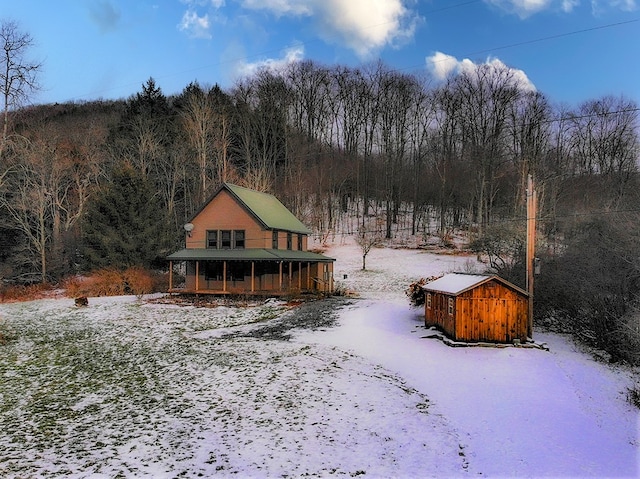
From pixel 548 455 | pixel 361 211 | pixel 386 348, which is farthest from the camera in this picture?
pixel 361 211

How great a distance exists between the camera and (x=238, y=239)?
96.9ft

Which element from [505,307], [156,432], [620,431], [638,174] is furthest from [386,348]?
[638,174]

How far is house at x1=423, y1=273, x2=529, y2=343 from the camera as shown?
16953 mm

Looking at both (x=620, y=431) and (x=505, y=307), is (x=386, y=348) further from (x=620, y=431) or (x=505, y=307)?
(x=620, y=431)

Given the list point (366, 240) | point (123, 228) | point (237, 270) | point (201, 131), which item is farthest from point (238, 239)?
point (366, 240)

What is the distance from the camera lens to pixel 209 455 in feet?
24.7

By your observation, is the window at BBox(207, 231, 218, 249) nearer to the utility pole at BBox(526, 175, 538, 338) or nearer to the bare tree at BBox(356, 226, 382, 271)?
the bare tree at BBox(356, 226, 382, 271)

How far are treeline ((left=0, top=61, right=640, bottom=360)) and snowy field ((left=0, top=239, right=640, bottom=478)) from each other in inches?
572

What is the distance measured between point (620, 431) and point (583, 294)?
31.5 feet

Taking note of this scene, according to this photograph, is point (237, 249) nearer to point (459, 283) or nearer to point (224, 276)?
point (224, 276)

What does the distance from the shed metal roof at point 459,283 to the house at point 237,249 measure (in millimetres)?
10538

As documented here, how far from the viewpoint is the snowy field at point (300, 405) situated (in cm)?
749

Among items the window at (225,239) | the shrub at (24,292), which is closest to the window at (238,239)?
the window at (225,239)

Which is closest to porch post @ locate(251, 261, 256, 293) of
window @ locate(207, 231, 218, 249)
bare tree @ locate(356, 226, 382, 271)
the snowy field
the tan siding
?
the tan siding
